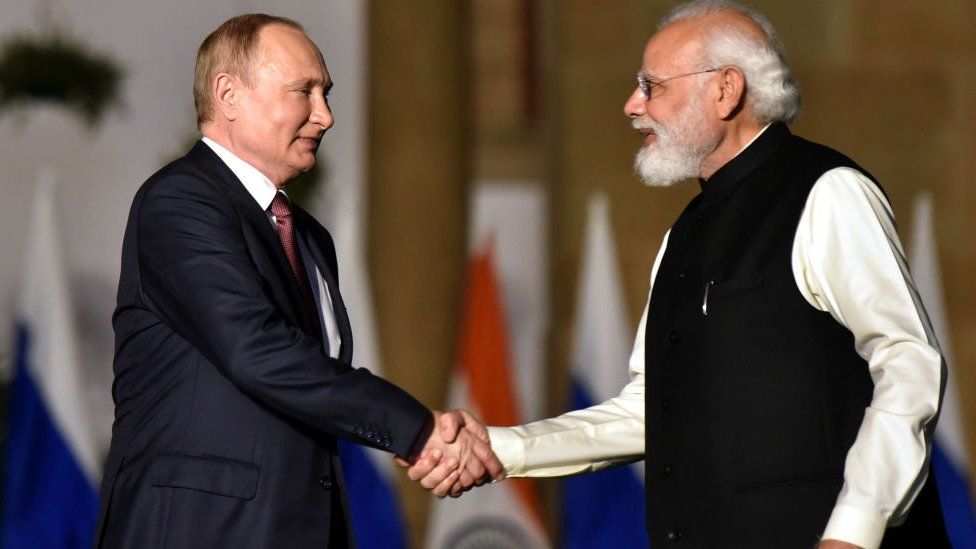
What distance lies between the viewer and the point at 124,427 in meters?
3.06

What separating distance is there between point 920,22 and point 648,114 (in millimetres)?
4698

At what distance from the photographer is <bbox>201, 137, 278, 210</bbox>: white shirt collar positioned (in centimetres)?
324

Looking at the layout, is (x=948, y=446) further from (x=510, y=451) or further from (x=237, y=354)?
(x=237, y=354)

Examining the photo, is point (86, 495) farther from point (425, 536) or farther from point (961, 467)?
point (961, 467)

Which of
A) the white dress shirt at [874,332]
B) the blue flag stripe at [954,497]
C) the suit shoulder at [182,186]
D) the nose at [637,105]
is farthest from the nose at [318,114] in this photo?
the blue flag stripe at [954,497]

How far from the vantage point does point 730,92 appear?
323 centimetres

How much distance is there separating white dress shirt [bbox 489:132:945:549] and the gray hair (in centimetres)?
32

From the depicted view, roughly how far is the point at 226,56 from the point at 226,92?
0.08 meters

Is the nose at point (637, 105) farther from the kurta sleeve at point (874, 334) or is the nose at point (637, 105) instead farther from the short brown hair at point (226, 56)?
the short brown hair at point (226, 56)

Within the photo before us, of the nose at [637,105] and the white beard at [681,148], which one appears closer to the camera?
the white beard at [681,148]

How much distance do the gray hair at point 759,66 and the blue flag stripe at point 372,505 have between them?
387 cm

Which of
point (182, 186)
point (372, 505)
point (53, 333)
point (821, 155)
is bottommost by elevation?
point (372, 505)

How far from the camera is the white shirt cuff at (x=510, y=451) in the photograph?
11.5 ft

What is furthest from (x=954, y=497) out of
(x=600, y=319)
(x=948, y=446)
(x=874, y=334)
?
(x=874, y=334)
